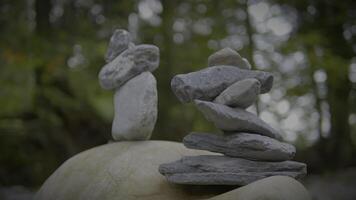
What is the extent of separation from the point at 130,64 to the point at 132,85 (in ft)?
0.67

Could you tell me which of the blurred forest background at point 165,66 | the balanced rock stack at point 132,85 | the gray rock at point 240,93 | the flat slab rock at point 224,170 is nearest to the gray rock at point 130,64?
the balanced rock stack at point 132,85

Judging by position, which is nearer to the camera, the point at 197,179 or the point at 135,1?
the point at 197,179

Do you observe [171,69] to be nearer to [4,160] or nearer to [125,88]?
[125,88]

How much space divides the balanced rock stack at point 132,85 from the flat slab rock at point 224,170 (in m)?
0.71

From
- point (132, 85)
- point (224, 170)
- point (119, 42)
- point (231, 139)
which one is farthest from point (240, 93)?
point (119, 42)

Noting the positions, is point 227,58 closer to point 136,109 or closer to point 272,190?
point 136,109

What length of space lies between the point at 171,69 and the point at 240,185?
4400mm

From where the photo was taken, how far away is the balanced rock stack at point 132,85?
400cm

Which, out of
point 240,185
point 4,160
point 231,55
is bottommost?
point 4,160

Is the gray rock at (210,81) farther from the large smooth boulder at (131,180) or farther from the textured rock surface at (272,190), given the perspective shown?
the textured rock surface at (272,190)

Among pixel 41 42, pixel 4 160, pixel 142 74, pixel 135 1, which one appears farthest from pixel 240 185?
pixel 4 160

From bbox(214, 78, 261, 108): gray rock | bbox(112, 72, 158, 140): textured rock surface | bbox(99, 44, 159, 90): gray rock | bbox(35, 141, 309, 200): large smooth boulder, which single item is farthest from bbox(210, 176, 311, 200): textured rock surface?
bbox(99, 44, 159, 90): gray rock

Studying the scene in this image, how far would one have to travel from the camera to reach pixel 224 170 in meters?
3.31

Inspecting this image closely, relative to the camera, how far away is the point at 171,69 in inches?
295
